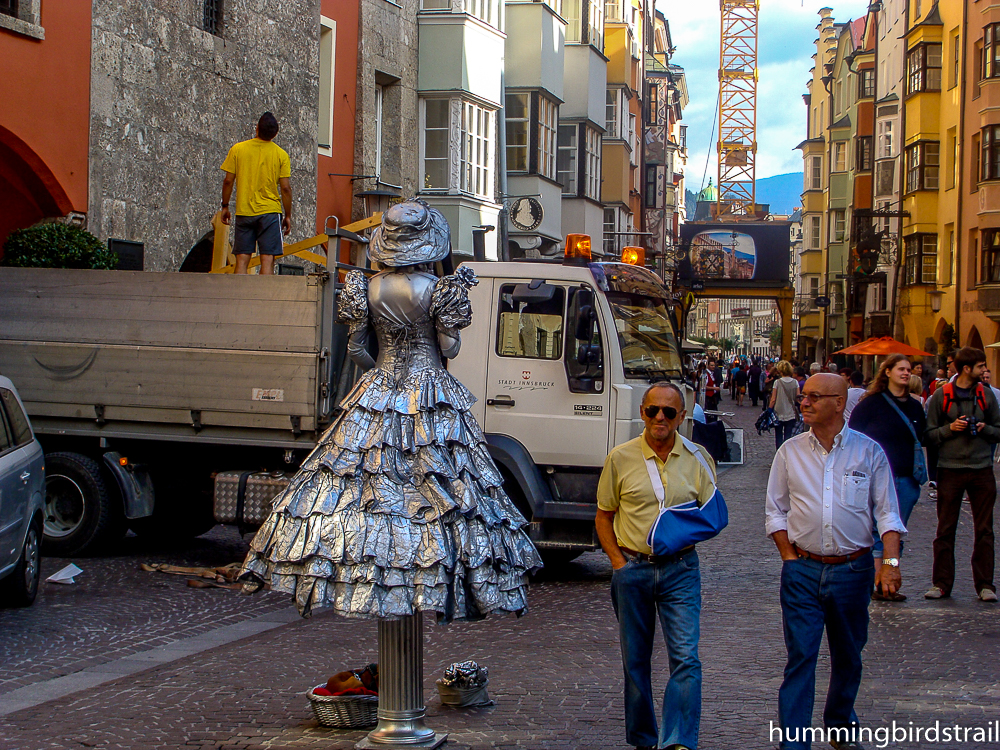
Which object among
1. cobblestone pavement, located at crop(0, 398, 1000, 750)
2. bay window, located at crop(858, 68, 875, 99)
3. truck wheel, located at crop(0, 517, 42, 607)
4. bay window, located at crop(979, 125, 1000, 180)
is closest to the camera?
cobblestone pavement, located at crop(0, 398, 1000, 750)

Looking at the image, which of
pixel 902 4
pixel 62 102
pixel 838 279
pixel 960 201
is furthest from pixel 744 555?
pixel 838 279

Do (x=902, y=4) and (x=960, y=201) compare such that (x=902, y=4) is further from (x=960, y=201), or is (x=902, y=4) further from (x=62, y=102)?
A: (x=62, y=102)

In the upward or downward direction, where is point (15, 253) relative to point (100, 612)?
upward

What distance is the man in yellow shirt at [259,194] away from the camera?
11969 mm

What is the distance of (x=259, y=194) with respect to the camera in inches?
471

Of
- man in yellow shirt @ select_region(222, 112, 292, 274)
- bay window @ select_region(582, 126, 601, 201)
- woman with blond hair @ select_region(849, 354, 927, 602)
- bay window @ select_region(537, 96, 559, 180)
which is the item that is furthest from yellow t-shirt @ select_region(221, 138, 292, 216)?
bay window @ select_region(582, 126, 601, 201)

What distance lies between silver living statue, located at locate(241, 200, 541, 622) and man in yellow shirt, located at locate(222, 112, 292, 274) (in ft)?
21.0

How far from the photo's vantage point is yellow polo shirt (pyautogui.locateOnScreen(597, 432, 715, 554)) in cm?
533

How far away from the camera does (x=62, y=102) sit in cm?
1459

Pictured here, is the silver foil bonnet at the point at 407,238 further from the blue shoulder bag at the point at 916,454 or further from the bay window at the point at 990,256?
the bay window at the point at 990,256

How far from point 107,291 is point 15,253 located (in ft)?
8.30

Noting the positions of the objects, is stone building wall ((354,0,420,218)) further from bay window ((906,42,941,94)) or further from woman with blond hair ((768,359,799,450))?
bay window ((906,42,941,94))

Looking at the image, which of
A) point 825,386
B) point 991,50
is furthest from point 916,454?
point 991,50

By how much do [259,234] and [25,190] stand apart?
422cm
